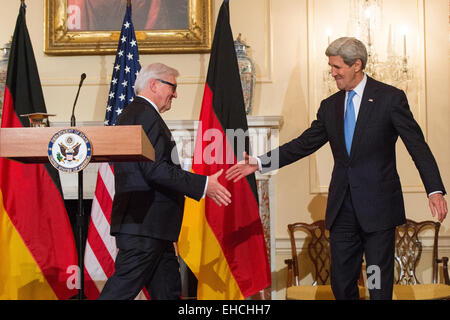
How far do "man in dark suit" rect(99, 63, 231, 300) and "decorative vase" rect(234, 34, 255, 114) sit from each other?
192 cm

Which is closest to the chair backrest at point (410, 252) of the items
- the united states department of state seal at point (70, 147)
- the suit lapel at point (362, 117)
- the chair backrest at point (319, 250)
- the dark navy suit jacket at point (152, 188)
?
the chair backrest at point (319, 250)

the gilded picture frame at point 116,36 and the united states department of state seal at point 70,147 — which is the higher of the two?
the gilded picture frame at point 116,36

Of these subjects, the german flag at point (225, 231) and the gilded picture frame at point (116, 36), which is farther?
the gilded picture frame at point (116, 36)

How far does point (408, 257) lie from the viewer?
5098 mm

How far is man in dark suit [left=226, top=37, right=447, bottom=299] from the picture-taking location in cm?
318

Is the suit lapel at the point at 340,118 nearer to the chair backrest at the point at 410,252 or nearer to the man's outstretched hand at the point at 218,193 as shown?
the man's outstretched hand at the point at 218,193

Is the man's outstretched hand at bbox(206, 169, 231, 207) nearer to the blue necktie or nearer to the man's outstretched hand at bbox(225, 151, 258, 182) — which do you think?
the man's outstretched hand at bbox(225, 151, 258, 182)

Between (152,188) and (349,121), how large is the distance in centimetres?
117

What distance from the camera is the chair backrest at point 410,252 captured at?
505cm

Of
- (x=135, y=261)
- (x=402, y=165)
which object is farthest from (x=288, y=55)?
(x=135, y=261)

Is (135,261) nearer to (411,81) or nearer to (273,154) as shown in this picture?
(273,154)

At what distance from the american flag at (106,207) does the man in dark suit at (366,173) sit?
1.99m

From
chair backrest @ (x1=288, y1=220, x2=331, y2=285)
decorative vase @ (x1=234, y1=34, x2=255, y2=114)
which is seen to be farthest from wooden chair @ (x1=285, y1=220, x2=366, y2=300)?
decorative vase @ (x1=234, y1=34, x2=255, y2=114)

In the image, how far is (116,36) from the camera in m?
5.48
